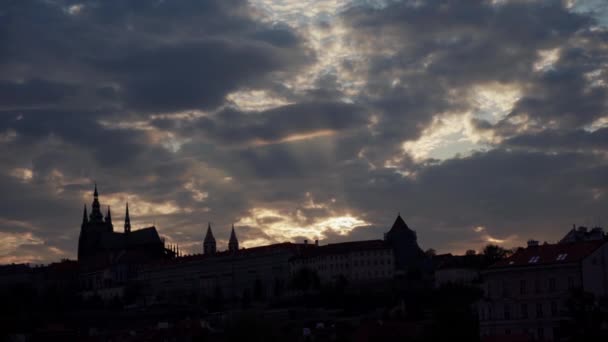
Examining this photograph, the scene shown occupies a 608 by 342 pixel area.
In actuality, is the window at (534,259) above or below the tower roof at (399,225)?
below

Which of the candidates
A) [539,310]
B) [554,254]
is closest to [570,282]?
[539,310]

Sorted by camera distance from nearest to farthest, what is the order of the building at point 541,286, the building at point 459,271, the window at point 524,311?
1. the building at point 541,286
2. the window at point 524,311
3. the building at point 459,271

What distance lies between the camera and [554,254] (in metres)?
70.1

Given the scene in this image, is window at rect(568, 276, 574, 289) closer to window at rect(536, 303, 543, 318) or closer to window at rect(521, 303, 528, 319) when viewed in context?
window at rect(536, 303, 543, 318)

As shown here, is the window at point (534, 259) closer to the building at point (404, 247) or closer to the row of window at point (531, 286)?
the row of window at point (531, 286)

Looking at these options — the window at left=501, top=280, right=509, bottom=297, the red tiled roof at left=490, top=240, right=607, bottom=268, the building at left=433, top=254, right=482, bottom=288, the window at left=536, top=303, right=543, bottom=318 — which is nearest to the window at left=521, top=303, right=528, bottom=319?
→ the window at left=536, top=303, right=543, bottom=318

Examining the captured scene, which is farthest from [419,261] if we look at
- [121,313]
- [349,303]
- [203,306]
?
[121,313]

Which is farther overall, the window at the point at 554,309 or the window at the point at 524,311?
the window at the point at 524,311

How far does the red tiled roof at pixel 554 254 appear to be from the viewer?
68.3m

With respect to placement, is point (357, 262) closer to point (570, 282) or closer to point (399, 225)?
point (399, 225)

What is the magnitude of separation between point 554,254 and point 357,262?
121m

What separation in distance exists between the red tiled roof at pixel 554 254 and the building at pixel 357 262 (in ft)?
363

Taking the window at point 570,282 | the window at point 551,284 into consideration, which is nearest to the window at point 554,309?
the window at point 551,284

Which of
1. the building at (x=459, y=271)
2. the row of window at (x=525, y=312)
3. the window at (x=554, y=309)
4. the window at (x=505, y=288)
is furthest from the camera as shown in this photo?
the building at (x=459, y=271)
